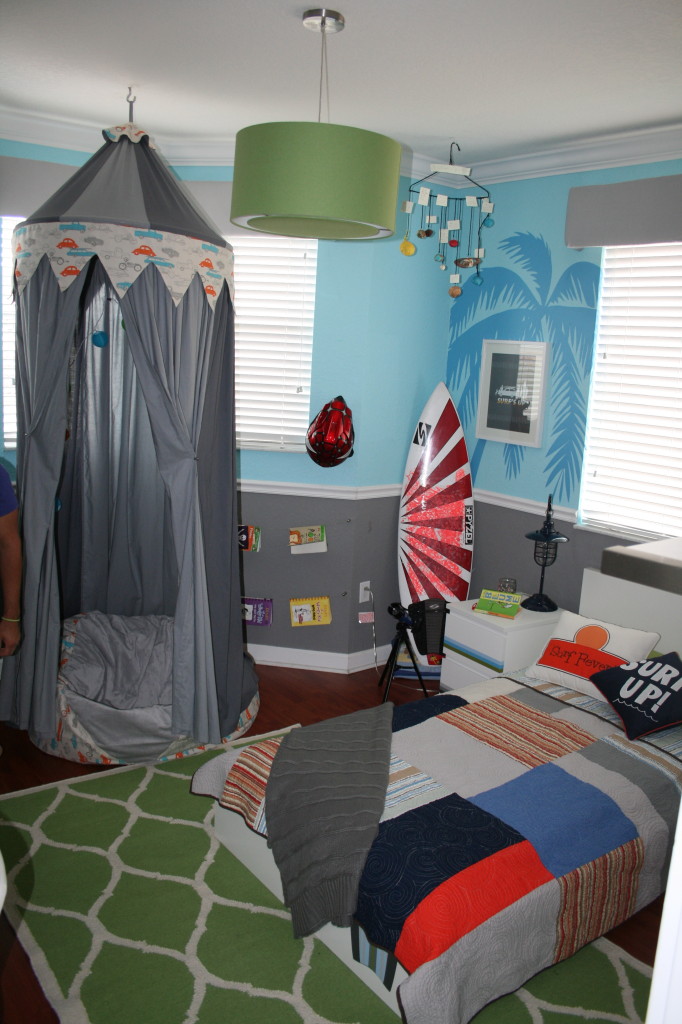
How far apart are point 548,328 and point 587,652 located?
1689 millimetres

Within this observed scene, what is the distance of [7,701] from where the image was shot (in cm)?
347

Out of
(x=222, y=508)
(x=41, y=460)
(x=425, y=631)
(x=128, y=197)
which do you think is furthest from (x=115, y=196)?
(x=425, y=631)

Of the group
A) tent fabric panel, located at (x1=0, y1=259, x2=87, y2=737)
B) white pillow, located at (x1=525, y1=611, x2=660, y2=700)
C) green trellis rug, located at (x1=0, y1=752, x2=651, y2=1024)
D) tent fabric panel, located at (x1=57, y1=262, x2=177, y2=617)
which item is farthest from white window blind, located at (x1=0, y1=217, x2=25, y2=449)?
white pillow, located at (x1=525, y1=611, x2=660, y2=700)

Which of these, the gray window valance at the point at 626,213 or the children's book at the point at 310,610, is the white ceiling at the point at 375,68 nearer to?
the gray window valance at the point at 626,213

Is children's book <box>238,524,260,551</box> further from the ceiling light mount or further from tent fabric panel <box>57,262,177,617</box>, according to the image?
the ceiling light mount

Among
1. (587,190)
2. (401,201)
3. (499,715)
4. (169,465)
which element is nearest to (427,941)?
(499,715)

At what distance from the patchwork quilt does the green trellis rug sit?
0.49 feet

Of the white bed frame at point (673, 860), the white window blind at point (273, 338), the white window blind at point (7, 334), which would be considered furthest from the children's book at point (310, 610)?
the white window blind at point (7, 334)

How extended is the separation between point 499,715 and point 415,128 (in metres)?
2.63

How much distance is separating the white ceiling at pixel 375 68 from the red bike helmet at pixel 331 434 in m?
1.38

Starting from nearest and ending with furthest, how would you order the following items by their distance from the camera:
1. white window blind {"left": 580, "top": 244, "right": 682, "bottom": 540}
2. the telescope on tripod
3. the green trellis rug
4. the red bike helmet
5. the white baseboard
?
the green trellis rug → white window blind {"left": 580, "top": 244, "right": 682, "bottom": 540} → the telescope on tripod → the red bike helmet → the white baseboard

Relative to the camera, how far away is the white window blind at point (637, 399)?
362 centimetres

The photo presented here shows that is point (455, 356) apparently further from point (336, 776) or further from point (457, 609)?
point (336, 776)

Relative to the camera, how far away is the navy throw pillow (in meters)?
3.00
